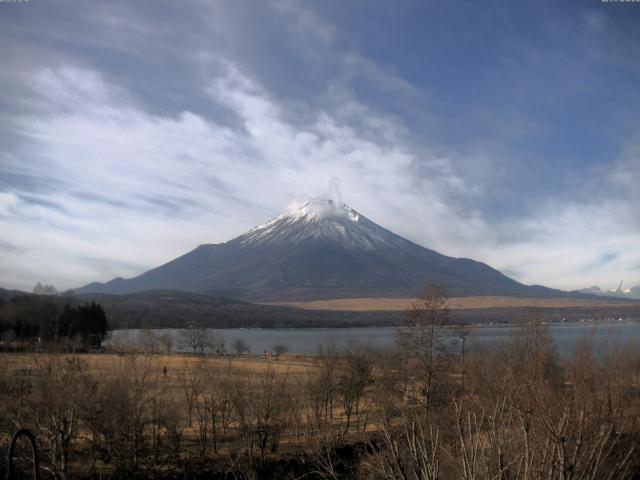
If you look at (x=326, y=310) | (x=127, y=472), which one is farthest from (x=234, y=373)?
(x=326, y=310)

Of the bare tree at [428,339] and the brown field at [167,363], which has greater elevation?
the bare tree at [428,339]

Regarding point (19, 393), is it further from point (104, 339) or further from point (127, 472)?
point (104, 339)

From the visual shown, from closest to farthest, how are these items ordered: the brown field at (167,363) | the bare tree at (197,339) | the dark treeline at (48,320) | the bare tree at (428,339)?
the brown field at (167,363) < the bare tree at (428,339) < the dark treeline at (48,320) < the bare tree at (197,339)

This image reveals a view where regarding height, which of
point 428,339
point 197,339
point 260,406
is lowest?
point 197,339

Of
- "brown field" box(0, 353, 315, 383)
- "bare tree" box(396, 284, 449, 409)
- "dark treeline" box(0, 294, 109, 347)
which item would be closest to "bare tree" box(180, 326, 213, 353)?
"dark treeline" box(0, 294, 109, 347)

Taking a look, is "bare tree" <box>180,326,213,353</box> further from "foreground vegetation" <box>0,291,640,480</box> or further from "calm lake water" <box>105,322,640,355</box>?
"foreground vegetation" <box>0,291,640,480</box>

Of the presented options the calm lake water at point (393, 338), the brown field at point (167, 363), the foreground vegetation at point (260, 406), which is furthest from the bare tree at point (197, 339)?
the foreground vegetation at point (260, 406)

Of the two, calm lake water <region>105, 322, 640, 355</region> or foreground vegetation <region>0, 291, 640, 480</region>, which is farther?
calm lake water <region>105, 322, 640, 355</region>

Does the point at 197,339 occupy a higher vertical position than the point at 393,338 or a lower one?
lower

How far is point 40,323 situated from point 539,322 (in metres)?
59.4

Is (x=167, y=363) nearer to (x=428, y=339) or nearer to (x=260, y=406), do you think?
(x=260, y=406)

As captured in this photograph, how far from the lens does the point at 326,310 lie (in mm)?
191625

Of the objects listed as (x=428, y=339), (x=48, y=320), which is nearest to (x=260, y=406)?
(x=428, y=339)

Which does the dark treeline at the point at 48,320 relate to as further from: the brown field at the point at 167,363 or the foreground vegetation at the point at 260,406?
the foreground vegetation at the point at 260,406
